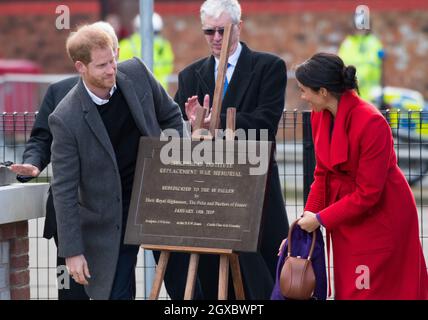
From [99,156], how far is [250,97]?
119cm

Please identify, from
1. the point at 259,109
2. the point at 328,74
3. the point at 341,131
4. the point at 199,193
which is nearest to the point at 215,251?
the point at 199,193

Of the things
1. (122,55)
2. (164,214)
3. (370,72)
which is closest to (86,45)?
(164,214)

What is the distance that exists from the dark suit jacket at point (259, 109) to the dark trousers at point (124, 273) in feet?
2.43

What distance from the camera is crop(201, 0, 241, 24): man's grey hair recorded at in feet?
22.4

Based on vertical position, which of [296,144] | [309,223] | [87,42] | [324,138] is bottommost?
[309,223]

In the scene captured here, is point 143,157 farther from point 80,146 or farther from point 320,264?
point 320,264

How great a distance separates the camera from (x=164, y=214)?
243 inches

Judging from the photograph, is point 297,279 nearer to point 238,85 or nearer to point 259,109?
point 259,109

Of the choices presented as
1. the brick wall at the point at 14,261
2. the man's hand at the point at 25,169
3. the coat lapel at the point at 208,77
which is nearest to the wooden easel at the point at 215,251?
the coat lapel at the point at 208,77

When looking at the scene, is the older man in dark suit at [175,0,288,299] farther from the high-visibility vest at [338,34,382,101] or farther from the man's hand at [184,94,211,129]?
the high-visibility vest at [338,34,382,101]

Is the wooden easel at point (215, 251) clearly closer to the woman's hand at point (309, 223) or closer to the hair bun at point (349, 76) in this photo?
the woman's hand at point (309, 223)

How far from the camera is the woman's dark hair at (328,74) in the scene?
19.5 feet

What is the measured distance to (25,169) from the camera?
649 cm

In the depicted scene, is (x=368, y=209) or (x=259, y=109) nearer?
(x=368, y=209)
